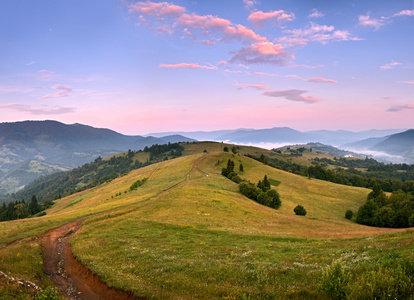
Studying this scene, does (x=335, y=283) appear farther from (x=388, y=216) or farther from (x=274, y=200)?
(x=388, y=216)

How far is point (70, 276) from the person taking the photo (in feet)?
69.9

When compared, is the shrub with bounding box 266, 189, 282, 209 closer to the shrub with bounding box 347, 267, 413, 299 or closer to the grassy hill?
the grassy hill

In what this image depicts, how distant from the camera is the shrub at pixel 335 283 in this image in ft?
36.8

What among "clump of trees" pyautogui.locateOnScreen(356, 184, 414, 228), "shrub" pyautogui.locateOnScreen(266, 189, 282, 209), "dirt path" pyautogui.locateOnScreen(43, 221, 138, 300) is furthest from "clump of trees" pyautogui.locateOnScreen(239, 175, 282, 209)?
"dirt path" pyautogui.locateOnScreen(43, 221, 138, 300)

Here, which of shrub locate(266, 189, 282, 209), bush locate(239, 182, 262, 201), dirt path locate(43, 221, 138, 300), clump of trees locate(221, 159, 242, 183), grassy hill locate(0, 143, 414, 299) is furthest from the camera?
clump of trees locate(221, 159, 242, 183)

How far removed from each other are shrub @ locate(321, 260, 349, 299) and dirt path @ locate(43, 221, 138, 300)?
13.6m

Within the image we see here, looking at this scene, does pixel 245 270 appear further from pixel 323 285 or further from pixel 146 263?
pixel 146 263

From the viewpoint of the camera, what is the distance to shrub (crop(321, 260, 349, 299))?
1123cm

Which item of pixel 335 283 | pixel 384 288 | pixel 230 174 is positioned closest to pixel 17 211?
pixel 230 174

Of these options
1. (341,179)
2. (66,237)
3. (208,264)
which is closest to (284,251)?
(208,264)

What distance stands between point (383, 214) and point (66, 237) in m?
80.3

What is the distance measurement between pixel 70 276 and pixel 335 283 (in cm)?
2340

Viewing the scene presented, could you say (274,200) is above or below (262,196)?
below

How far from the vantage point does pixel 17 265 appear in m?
20.0
